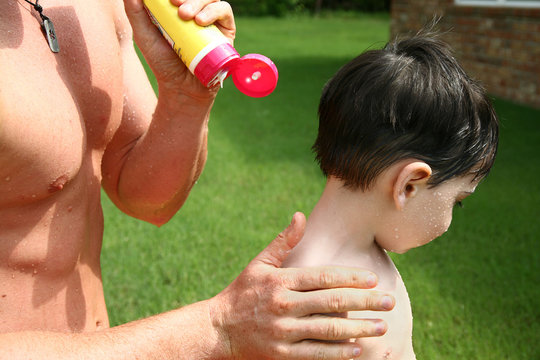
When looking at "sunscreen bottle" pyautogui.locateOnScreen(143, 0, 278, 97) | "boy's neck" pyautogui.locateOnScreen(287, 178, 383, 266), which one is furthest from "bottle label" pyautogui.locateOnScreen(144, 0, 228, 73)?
"boy's neck" pyautogui.locateOnScreen(287, 178, 383, 266)

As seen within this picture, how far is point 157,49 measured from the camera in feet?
4.69

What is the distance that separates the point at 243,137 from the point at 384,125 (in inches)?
197

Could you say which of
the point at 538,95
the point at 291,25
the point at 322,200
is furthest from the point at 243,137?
the point at 291,25

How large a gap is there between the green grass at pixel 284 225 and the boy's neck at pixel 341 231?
523mm

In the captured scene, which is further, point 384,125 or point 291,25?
point 291,25

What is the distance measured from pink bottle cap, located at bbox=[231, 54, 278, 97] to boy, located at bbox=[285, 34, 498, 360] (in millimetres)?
211

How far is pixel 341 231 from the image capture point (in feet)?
4.72

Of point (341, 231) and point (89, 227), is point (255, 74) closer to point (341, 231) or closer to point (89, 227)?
point (341, 231)

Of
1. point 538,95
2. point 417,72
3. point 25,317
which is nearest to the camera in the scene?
point 25,317

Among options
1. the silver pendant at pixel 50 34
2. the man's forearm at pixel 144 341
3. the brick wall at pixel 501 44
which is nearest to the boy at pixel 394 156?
the man's forearm at pixel 144 341

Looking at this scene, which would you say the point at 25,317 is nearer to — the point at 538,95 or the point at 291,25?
the point at 538,95

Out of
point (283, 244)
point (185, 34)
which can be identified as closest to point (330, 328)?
point (283, 244)

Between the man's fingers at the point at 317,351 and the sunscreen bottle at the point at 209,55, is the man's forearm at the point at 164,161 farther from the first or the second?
the man's fingers at the point at 317,351

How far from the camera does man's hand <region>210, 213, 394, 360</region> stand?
1.14 metres
